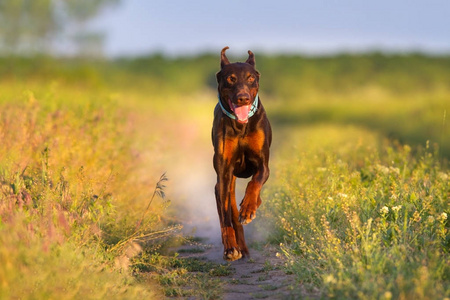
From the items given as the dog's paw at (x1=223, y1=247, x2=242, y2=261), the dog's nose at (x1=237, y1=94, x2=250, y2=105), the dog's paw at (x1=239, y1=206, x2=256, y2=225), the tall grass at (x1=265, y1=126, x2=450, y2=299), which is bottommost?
the dog's paw at (x1=223, y1=247, x2=242, y2=261)

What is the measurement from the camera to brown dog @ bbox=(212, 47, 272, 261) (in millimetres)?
6148

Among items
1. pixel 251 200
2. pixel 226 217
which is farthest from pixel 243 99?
pixel 226 217

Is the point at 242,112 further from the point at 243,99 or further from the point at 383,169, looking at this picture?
the point at 383,169

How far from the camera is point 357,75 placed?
243 ft

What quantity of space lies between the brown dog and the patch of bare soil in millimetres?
205

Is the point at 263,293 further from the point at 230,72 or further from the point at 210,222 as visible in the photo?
the point at 210,222

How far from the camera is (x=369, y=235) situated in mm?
5473

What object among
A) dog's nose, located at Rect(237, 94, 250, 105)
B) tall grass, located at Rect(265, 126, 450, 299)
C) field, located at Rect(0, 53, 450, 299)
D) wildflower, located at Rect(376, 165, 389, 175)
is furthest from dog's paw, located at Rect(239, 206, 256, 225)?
wildflower, located at Rect(376, 165, 389, 175)

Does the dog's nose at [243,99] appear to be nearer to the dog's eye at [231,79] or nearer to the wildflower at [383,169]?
the dog's eye at [231,79]

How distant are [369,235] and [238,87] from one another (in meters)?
1.91

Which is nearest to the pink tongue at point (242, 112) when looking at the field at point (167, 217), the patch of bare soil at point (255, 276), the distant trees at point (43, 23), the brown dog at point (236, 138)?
the brown dog at point (236, 138)

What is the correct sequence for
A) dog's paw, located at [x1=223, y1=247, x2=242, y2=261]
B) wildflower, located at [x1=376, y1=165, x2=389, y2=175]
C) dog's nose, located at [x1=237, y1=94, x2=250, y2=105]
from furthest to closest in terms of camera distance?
1. wildflower, located at [x1=376, y1=165, x2=389, y2=175]
2. dog's paw, located at [x1=223, y1=247, x2=242, y2=261]
3. dog's nose, located at [x1=237, y1=94, x2=250, y2=105]

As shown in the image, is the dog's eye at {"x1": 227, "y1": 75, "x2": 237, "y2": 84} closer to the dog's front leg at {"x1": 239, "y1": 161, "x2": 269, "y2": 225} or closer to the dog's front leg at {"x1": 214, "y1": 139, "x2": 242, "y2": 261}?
the dog's front leg at {"x1": 214, "y1": 139, "x2": 242, "y2": 261}

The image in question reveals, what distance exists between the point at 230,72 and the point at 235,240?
5.56ft
